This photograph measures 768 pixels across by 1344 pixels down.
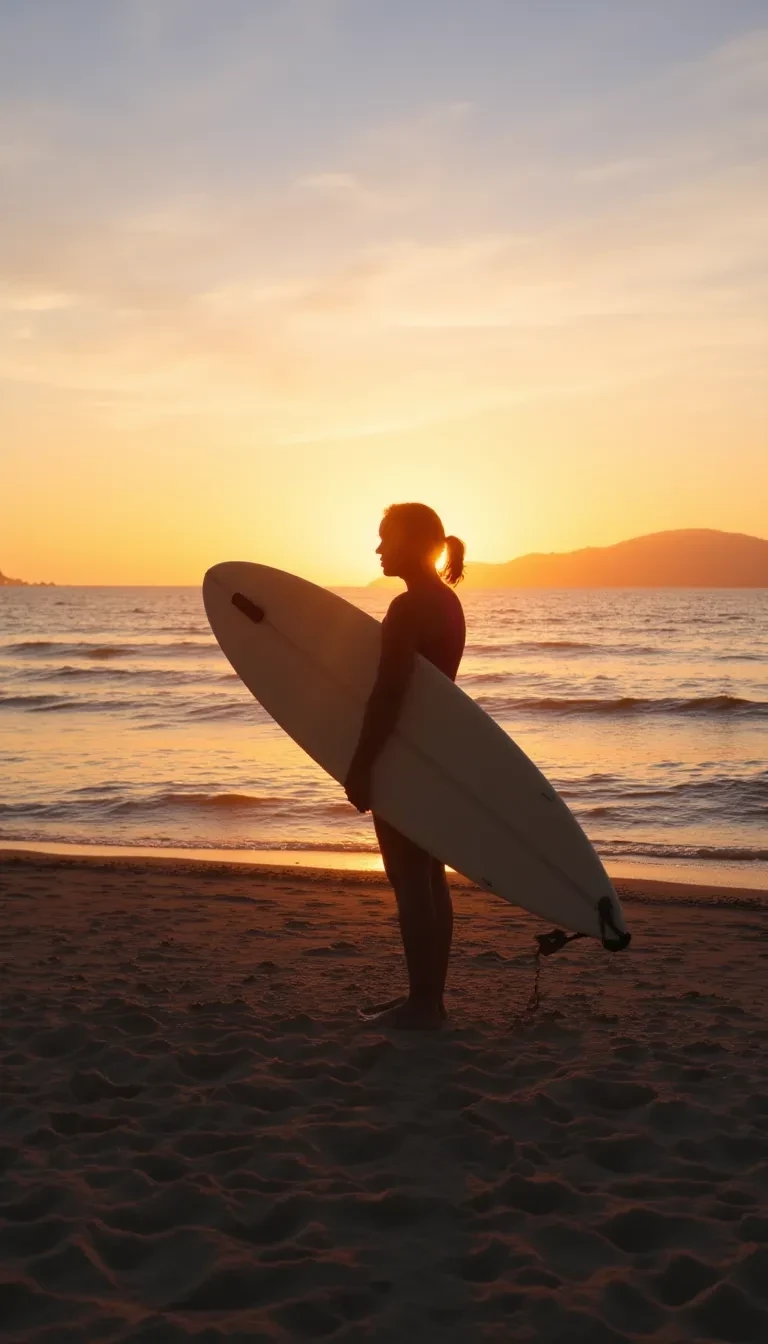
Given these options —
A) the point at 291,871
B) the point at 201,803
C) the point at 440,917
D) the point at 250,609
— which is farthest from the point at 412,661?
the point at 201,803

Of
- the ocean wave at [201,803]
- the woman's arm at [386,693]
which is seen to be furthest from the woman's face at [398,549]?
the ocean wave at [201,803]

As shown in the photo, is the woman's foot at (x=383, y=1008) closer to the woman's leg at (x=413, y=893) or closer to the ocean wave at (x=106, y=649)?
the woman's leg at (x=413, y=893)

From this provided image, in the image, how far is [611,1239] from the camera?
228 centimetres

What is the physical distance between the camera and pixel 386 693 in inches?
128

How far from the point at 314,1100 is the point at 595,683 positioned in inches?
728

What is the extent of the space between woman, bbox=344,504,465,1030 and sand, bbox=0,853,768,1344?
15.1 inches

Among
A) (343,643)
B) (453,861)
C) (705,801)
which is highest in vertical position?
(343,643)

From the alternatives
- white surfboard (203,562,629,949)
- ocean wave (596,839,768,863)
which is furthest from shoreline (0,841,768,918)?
white surfboard (203,562,629,949)

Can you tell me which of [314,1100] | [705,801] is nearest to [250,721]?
[705,801]

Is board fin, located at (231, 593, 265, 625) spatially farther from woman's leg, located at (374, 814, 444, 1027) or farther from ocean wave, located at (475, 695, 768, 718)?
ocean wave, located at (475, 695, 768, 718)

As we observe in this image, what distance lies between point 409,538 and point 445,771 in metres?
0.80

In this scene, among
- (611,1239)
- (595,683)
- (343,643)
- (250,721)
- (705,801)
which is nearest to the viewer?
(611,1239)

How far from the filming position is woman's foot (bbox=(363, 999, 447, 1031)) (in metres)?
Result: 3.46

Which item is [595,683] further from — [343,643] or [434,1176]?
[434,1176]
